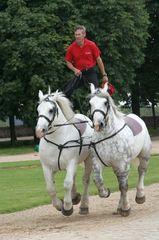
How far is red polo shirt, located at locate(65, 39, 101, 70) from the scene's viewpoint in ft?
39.5

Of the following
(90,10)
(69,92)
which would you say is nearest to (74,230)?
(69,92)

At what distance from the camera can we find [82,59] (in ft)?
40.0

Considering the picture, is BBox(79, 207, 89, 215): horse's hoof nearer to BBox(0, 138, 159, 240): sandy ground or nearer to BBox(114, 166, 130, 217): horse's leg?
BBox(0, 138, 159, 240): sandy ground

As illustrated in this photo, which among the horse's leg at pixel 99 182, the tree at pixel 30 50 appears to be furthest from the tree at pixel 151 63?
the horse's leg at pixel 99 182

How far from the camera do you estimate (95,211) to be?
12312 mm

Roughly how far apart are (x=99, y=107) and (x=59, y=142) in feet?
3.10

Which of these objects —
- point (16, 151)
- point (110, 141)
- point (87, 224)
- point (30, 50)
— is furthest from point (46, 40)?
point (87, 224)

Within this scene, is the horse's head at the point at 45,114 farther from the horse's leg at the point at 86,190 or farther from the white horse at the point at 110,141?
the horse's leg at the point at 86,190

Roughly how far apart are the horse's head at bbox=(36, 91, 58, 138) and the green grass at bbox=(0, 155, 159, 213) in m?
2.78

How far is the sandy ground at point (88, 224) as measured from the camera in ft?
29.9

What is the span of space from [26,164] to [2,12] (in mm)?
12529

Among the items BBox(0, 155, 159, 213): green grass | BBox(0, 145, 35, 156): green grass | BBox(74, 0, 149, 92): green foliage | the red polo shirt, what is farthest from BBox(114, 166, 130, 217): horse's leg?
BBox(74, 0, 149, 92): green foliage

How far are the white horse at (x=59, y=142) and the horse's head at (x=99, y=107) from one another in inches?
26.0

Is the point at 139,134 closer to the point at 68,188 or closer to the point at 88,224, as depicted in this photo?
the point at 68,188
